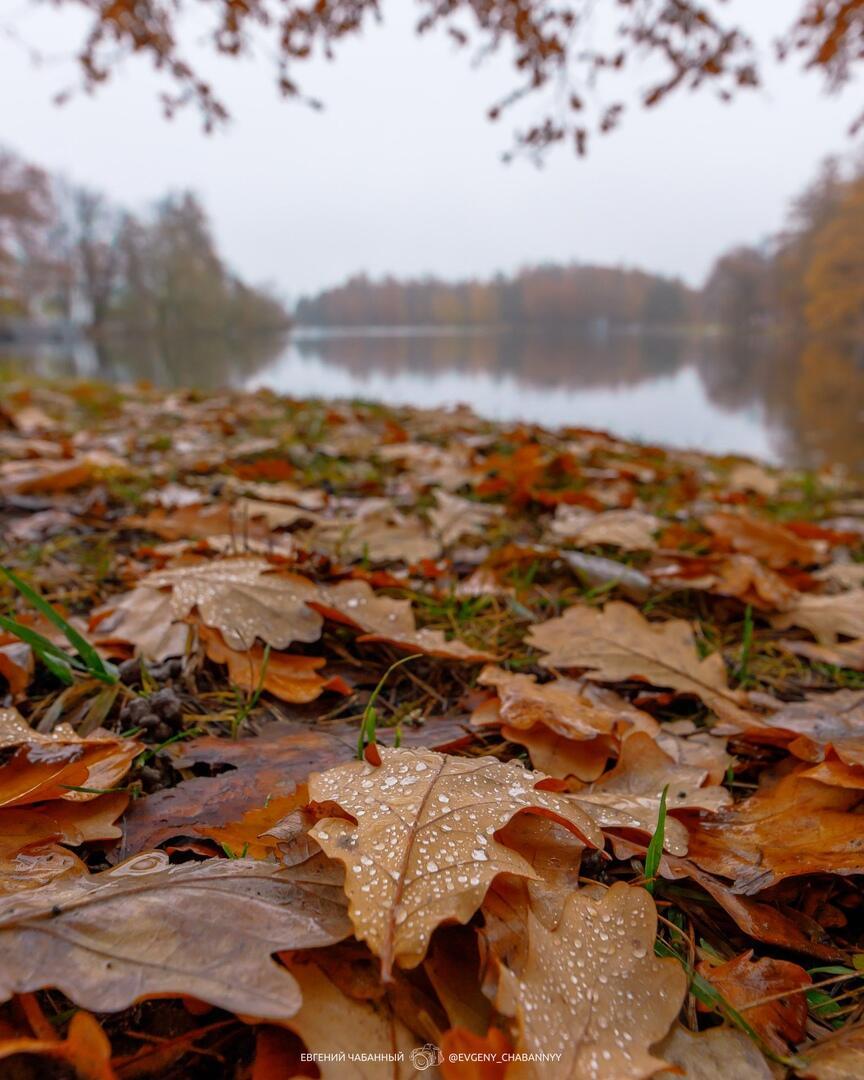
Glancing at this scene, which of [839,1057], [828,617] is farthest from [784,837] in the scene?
[828,617]

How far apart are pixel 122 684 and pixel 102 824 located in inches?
12.6

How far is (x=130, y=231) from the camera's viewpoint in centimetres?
4750

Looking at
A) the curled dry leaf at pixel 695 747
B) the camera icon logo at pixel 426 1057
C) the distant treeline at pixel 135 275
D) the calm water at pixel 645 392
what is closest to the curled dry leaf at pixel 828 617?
the curled dry leaf at pixel 695 747

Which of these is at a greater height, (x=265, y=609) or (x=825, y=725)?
(x=265, y=609)

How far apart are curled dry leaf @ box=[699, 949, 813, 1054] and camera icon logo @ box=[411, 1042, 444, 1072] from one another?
26 centimetres

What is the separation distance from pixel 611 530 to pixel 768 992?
121 centimetres

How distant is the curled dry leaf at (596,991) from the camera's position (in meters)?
0.43

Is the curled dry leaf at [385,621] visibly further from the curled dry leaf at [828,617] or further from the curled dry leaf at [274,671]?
the curled dry leaf at [828,617]

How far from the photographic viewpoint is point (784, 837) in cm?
70

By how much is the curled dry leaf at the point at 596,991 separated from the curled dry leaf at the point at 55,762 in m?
0.48

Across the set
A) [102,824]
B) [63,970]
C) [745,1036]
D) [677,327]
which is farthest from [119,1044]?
[677,327]

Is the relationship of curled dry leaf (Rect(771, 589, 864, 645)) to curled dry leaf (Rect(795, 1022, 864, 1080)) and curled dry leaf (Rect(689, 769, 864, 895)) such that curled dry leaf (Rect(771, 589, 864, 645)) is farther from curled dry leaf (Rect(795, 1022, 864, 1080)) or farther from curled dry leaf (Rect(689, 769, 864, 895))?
curled dry leaf (Rect(795, 1022, 864, 1080))

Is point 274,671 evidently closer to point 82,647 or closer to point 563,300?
point 82,647

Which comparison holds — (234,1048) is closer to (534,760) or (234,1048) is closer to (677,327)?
(534,760)
